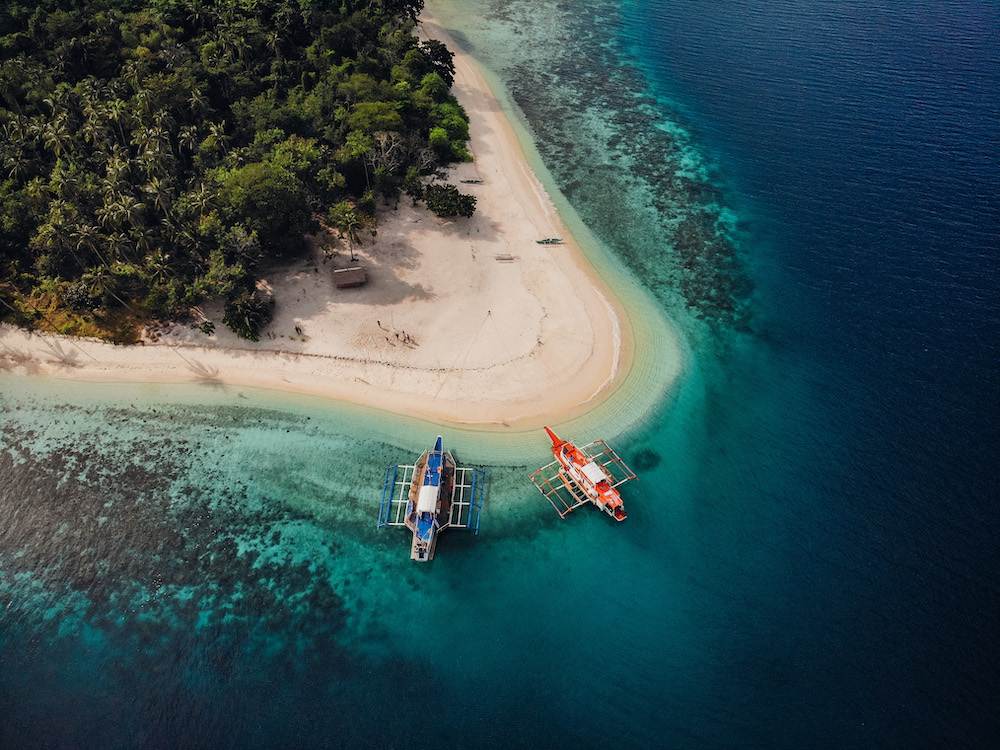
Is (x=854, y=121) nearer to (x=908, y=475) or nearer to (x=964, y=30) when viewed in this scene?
(x=964, y=30)

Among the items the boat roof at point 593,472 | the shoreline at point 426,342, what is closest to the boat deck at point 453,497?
the shoreline at point 426,342

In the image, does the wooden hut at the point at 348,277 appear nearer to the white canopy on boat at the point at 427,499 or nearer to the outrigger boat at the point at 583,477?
the white canopy on boat at the point at 427,499

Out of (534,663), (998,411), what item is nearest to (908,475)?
(998,411)

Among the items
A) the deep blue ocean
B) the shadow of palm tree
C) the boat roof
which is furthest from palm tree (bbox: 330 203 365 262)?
the boat roof

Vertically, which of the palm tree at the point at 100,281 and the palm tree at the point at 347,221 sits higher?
the palm tree at the point at 347,221

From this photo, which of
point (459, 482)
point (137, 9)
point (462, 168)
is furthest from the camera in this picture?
point (137, 9)

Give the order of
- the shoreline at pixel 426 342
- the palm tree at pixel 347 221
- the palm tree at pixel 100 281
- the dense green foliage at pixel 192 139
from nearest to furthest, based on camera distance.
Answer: the palm tree at pixel 100 281 → the shoreline at pixel 426 342 → the dense green foliage at pixel 192 139 → the palm tree at pixel 347 221
